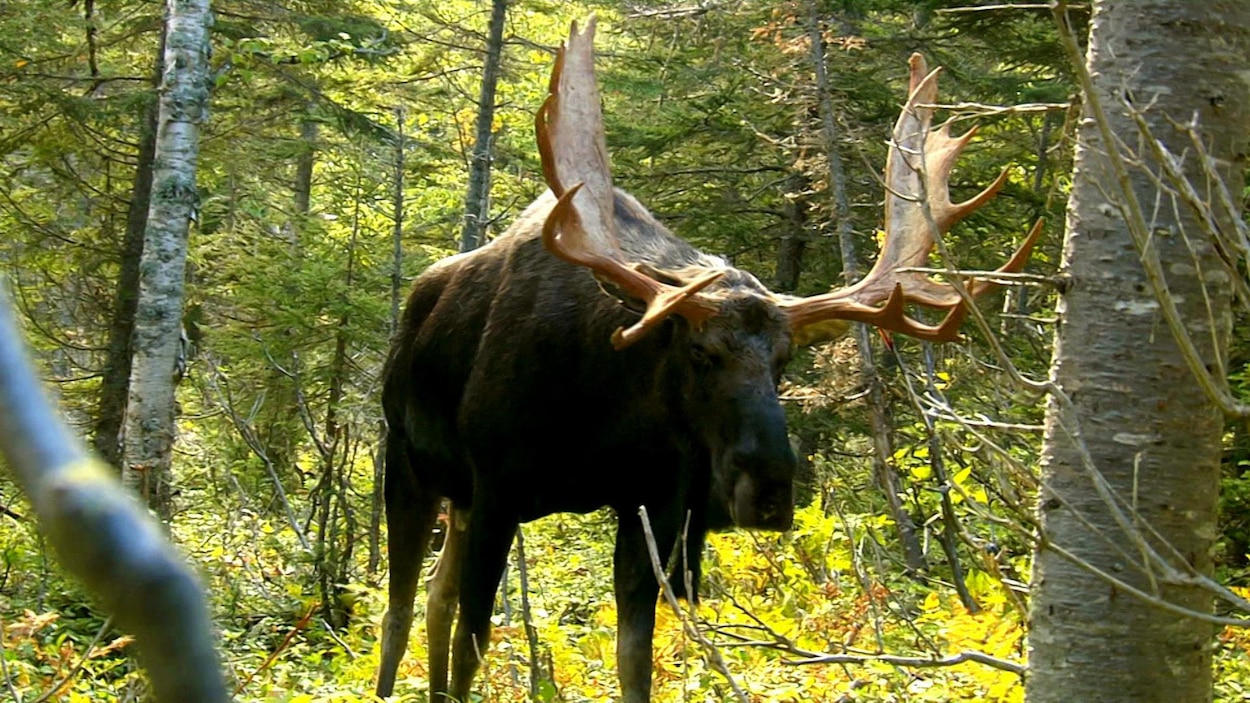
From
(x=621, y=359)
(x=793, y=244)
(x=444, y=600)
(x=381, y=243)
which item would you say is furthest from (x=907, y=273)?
(x=381, y=243)

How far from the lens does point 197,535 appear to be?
12.9m

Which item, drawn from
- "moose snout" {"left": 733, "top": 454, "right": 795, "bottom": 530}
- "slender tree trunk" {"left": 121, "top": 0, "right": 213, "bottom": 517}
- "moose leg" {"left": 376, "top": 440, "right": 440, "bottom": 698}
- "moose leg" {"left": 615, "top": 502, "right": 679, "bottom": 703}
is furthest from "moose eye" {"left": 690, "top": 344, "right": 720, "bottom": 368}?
"slender tree trunk" {"left": 121, "top": 0, "right": 213, "bottom": 517}

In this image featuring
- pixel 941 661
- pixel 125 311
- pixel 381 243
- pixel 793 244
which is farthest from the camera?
pixel 381 243

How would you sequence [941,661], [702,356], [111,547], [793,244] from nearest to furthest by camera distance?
1. [111,547]
2. [941,661]
3. [702,356]
4. [793,244]

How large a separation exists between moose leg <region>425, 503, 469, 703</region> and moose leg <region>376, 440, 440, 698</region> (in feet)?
0.42

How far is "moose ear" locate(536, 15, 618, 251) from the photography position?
6.45 m

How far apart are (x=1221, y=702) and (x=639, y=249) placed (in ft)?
10.5

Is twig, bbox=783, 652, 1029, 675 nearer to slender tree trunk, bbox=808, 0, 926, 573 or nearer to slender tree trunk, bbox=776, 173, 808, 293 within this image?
slender tree trunk, bbox=808, 0, 926, 573

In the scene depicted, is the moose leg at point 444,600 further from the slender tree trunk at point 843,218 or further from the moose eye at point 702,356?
the slender tree trunk at point 843,218

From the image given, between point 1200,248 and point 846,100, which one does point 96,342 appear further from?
point 1200,248

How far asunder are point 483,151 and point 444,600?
22.6ft

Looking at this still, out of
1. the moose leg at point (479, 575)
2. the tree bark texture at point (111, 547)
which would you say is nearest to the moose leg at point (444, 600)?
the moose leg at point (479, 575)

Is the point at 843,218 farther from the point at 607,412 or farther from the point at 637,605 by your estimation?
the point at 637,605

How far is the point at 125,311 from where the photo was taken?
1299 centimetres
